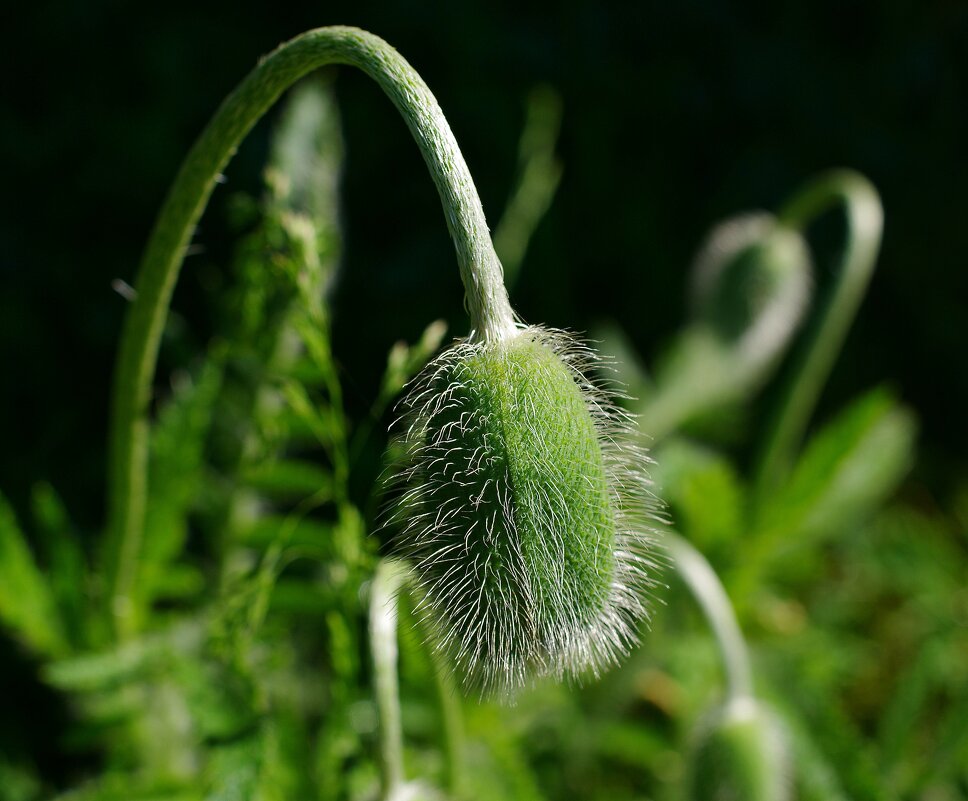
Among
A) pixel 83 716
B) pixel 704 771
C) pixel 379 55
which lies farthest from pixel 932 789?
pixel 379 55

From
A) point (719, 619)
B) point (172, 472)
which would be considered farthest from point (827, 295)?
point (172, 472)

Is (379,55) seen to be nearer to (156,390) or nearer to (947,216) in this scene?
(156,390)

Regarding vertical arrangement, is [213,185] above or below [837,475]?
above

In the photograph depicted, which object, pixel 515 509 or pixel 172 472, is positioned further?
pixel 172 472

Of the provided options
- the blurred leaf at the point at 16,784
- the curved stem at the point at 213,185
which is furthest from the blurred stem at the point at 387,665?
the blurred leaf at the point at 16,784

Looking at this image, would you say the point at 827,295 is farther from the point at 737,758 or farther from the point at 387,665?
the point at 387,665
